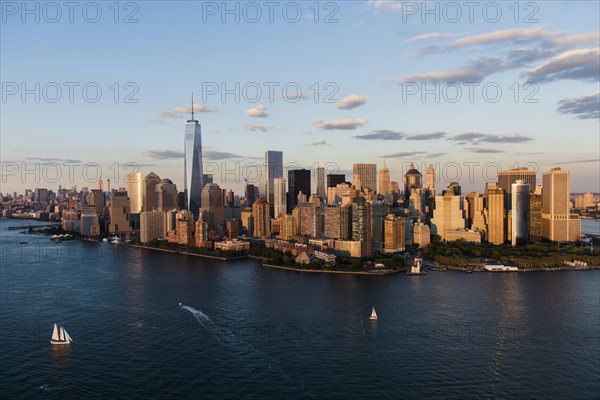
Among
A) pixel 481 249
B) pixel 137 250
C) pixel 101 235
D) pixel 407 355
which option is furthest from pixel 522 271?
pixel 101 235

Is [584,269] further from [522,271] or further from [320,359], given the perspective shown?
[320,359]

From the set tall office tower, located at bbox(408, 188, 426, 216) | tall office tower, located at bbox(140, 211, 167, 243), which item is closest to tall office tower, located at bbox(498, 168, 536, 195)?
tall office tower, located at bbox(408, 188, 426, 216)

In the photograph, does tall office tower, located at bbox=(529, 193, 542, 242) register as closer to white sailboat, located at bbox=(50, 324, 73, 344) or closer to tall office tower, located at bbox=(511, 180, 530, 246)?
tall office tower, located at bbox=(511, 180, 530, 246)

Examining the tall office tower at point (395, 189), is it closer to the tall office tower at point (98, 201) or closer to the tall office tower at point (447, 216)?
the tall office tower at point (447, 216)

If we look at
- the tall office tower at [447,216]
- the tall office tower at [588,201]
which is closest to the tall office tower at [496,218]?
the tall office tower at [447,216]

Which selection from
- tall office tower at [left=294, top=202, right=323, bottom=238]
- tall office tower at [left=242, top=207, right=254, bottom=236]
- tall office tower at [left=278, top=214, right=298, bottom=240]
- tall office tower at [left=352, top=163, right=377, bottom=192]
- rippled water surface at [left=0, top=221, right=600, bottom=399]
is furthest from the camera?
tall office tower at [left=352, top=163, right=377, bottom=192]
